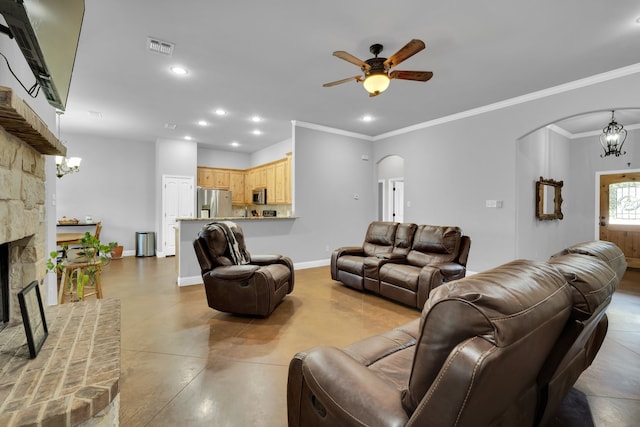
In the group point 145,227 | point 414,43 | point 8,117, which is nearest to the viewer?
point 8,117

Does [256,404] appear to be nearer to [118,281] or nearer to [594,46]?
[118,281]

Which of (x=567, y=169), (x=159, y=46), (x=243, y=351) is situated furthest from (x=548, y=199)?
(x=159, y=46)

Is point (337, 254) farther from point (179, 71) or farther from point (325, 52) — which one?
point (179, 71)

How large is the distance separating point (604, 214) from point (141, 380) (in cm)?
836

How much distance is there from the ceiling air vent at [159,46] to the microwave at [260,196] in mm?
4585

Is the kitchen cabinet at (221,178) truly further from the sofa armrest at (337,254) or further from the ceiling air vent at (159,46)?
the ceiling air vent at (159,46)

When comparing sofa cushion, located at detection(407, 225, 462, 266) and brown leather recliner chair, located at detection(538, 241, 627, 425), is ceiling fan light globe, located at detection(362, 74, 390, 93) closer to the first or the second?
sofa cushion, located at detection(407, 225, 462, 266)

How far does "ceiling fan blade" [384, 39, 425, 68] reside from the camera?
2.43m

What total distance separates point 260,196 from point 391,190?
387 cm

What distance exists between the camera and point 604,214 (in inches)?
239

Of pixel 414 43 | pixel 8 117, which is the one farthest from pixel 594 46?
pixel 8 117

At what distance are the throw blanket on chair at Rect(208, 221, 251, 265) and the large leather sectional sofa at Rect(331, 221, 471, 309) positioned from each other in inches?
57.5

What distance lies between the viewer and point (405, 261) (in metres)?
4.05

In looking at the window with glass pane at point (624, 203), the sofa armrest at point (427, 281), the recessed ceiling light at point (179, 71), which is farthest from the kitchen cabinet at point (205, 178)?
the window with glass pane at point (624, 203)
